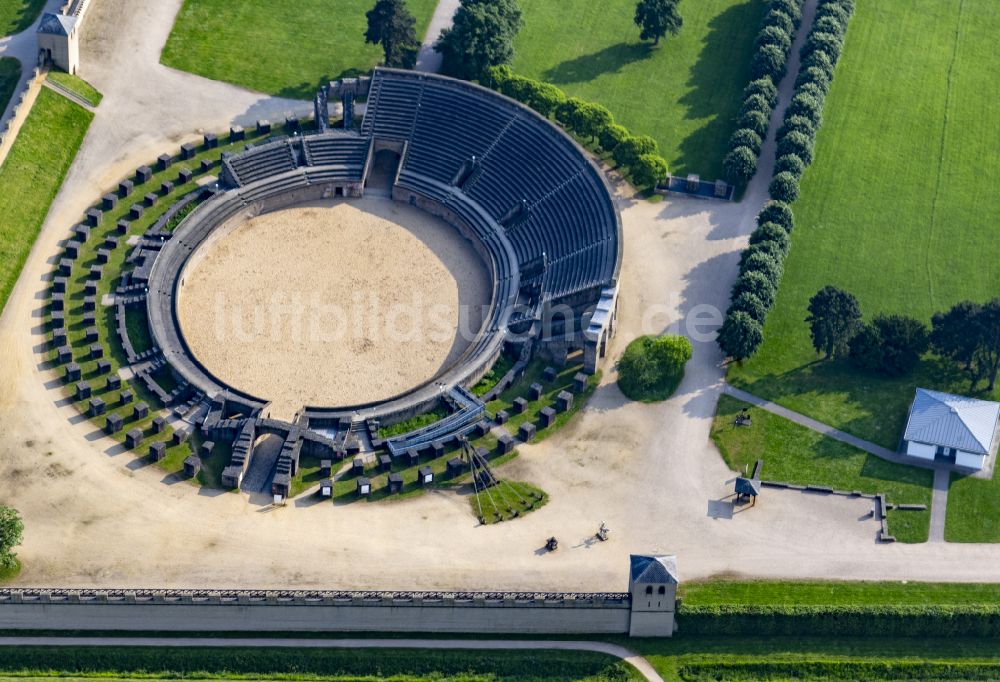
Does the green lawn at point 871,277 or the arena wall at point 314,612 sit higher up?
the green lawn at point 871,277

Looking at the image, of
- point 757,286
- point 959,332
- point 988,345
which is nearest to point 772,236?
point 757,286

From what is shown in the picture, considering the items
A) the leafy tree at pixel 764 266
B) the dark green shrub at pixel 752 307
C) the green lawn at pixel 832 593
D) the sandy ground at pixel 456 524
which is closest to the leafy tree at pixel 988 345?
the leafy tree at pixel 764 266

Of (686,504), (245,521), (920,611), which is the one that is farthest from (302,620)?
(920,611)

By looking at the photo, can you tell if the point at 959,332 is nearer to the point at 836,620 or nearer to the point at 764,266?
the point at 764,266

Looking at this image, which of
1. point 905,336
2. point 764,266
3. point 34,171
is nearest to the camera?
point 905,336

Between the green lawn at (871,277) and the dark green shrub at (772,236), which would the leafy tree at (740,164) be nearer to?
the green lawn at (871,277)

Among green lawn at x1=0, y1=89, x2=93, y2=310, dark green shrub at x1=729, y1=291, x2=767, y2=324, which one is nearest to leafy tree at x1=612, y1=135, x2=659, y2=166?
dark green shrub at x1=729, y1=291, x2=767, y2=324
